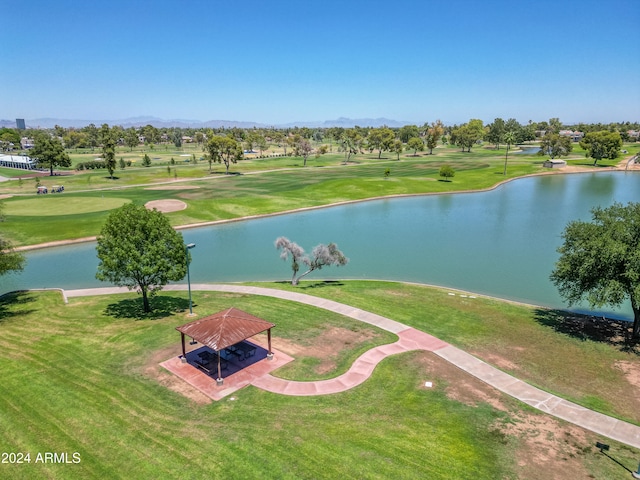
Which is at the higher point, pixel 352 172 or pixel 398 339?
pixel 352 172

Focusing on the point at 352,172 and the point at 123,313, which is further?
the point at 352,172

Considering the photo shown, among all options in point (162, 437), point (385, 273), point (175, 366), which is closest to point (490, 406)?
point (162, 437)

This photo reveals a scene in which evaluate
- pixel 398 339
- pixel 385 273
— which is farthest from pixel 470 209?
pixel 398 339

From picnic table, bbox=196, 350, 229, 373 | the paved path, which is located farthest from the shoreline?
the paved path

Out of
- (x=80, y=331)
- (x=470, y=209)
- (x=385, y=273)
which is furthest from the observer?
(x=470, y=209)

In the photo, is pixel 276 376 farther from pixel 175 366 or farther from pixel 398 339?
pixel 398 339

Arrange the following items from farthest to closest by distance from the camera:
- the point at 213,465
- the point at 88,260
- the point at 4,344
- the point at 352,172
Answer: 1. the point at 352,172
2. the point at 88,260
3. the point at 4,344
4. the point at 213,465

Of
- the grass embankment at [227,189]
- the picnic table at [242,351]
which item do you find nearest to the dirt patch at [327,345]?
the picnic table at [242,351]
